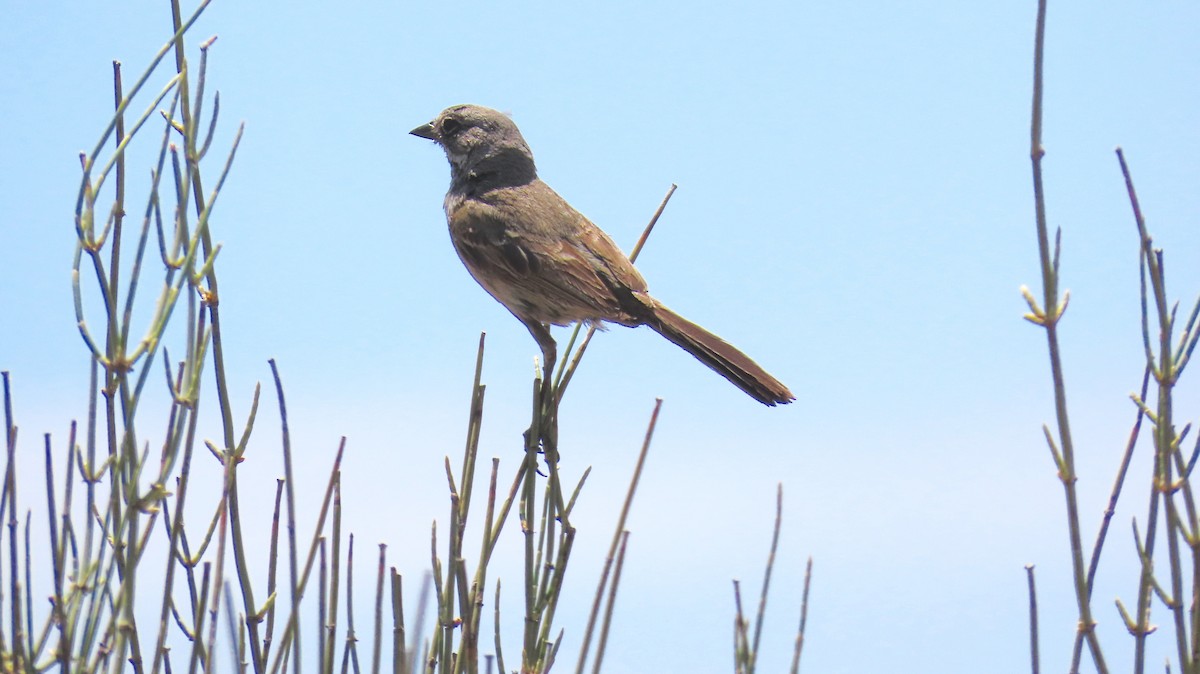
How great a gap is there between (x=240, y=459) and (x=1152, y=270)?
6.34 ft

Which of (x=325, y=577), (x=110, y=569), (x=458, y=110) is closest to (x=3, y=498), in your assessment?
(x=110, y=569)

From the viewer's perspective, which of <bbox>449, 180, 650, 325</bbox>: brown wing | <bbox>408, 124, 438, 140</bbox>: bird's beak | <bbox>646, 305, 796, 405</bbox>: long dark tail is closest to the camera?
<bbox>646, 305, 796, 405</bbox>: long dark tail

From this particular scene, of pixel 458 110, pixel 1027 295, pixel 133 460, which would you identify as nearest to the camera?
pixel 1027 295

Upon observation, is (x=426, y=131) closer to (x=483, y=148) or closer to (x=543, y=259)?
(x=483, y=148)

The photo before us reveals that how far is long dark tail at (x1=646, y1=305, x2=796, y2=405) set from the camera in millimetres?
4172

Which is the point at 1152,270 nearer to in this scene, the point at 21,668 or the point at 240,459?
the point at 240,459

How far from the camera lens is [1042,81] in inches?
72.4

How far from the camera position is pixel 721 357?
4.35 meters

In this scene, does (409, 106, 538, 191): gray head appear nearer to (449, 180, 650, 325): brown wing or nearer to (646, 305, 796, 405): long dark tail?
(449, 180, 650, 325): brown wing

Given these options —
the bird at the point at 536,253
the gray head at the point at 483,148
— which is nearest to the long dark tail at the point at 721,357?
the bird at the point at 536,253

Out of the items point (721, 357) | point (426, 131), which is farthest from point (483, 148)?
point (721, 357)

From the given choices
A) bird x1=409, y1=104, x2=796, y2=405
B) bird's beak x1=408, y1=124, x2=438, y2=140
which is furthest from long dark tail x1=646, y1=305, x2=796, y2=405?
bird's beak x1=408, y1=124, x2=438, y2=140

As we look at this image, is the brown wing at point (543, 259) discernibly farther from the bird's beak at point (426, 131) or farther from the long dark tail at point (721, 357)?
the bird's beak at point (426, 131)

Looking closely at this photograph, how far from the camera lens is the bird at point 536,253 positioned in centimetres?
455
